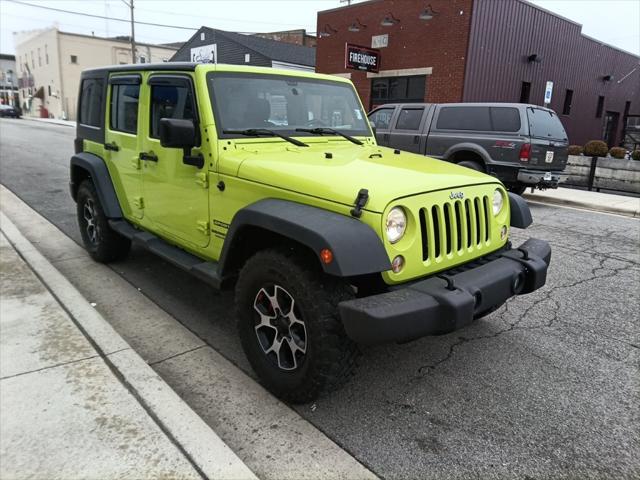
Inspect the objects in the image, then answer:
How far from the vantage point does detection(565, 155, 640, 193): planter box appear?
1201 cm

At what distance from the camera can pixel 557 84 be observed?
20.5 meters

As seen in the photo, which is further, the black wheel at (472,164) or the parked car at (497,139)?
the black wheel at (472,164)

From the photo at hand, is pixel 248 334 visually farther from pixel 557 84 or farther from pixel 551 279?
pixel 557 84

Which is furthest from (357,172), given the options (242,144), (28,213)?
(28,213)

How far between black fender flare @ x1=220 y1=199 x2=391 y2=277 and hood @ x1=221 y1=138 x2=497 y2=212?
122 millimetres

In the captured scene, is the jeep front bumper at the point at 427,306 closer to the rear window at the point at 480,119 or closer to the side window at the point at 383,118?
the rear window at the point at 480,119

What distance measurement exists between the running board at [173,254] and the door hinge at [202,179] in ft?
1.84

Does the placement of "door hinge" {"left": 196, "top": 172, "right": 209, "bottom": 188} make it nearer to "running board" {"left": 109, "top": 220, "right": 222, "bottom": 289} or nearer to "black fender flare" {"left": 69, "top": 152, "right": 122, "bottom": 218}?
"running board" {"left": 109, "top": 220, "right": 222, "bottom": 289}

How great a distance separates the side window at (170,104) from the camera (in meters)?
3.57

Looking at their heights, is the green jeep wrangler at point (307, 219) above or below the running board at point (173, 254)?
above

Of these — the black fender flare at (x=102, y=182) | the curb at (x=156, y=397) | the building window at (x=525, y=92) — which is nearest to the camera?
Answer: the curb at (x=156, y=397)

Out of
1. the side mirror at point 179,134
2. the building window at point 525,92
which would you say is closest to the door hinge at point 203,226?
the side mirror at point 179,134

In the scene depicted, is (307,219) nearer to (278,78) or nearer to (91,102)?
(278,78)

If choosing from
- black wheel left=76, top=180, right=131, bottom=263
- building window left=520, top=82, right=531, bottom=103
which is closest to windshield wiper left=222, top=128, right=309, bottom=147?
black wheel left=76, top=180, right=131, bottom=263
